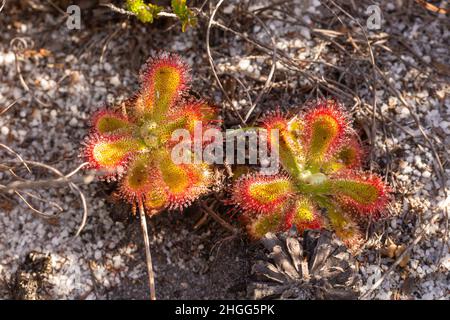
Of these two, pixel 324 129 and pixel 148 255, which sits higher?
pixel 324 129

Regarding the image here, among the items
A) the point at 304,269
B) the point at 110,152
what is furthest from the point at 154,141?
the point at 304,269

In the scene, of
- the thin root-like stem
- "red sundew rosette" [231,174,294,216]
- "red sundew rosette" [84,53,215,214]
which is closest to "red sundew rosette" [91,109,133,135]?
"red sundew rosette" [84,53,215,214]

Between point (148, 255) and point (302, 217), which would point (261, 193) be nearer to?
point (302, 217)

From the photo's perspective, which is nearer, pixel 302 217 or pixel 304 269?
pixel 304 269

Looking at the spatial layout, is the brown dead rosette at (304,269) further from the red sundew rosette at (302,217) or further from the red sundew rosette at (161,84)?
the red sundew rosette at (161,84)

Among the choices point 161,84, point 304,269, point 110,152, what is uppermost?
point 161,84

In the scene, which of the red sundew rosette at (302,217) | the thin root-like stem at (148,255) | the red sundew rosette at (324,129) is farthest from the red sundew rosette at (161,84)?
the red sundew rosette at (302,217)

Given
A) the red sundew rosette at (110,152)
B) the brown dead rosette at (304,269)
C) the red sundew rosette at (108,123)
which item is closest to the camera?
the brown dead rosette at (304,269)

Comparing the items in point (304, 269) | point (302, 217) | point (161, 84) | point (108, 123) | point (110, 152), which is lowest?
point (304, 269)

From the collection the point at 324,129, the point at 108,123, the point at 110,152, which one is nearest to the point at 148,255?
the point at 110,152

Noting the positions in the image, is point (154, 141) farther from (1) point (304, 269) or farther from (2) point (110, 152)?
(1) point (304, 269)

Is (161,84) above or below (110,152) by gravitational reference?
above
